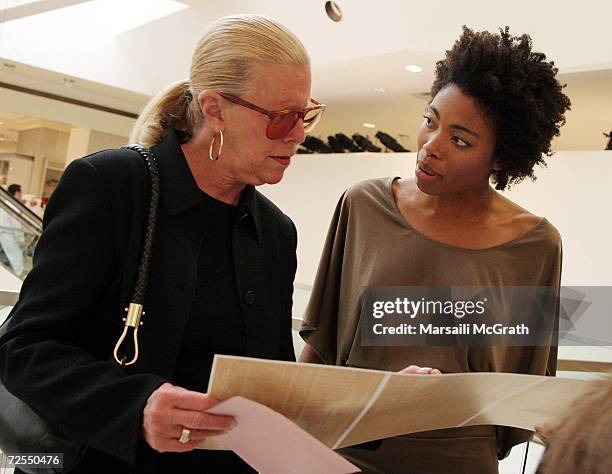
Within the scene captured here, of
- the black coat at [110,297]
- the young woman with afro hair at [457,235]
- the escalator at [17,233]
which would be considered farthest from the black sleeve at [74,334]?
the escalator at [17,233]

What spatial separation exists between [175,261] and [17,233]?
9.24 m

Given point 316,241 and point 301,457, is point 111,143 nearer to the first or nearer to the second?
point 316,241

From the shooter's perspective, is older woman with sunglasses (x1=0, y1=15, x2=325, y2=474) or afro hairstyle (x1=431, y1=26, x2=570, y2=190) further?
afro hairstyle (x1=431, y1=26, x2=570, y2=190)

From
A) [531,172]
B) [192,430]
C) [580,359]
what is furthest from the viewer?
[580,359]

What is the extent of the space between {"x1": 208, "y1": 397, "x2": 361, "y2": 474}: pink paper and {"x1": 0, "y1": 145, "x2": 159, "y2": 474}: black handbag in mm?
305

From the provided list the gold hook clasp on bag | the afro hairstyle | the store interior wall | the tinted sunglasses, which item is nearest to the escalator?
the store interior wall

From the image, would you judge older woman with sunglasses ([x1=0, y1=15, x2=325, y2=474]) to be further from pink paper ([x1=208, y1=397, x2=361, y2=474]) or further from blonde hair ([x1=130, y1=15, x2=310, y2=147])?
pink paper ([x1=208, y1=397, x2=361, y2=474])

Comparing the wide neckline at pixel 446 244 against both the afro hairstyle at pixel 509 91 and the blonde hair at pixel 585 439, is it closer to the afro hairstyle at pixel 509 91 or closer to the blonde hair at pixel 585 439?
the afro hairstyle at pixel 509 91

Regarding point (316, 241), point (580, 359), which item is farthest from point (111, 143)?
point (580, 359)

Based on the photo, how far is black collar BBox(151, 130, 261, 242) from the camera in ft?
5.12

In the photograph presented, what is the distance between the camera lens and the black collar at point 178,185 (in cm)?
156

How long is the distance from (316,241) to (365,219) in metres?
12.2

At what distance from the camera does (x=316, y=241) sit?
1412 centimetres

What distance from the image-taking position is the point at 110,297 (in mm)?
1432
